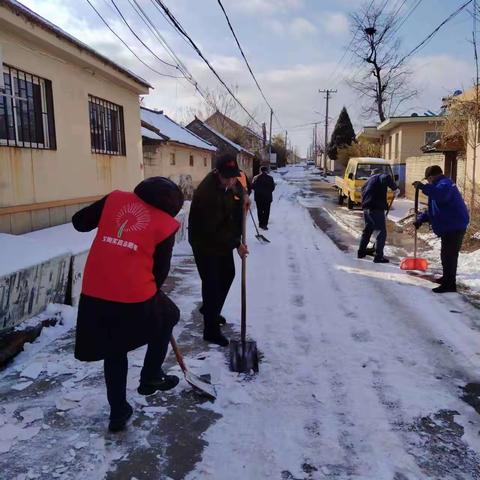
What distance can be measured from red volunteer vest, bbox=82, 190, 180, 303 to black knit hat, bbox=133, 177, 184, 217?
0.03m

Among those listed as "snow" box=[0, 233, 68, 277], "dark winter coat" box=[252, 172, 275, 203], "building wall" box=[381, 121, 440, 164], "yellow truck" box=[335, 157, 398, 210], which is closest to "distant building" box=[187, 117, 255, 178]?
"building wall" box=[381, 121, 440, 164]

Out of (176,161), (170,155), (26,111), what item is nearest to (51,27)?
(26,111)

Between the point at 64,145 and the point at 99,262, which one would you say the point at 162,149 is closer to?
the point at 64,145

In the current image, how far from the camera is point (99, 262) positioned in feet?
8.98

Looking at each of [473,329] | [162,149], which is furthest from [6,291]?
[162,149]

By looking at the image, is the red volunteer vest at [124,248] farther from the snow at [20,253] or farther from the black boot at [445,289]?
the black boot at [445,289]

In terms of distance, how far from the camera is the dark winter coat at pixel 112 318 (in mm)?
2764

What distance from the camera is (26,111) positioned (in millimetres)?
6688

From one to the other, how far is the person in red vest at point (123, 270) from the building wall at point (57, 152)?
3.79 metres

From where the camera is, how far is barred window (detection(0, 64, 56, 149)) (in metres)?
6.21

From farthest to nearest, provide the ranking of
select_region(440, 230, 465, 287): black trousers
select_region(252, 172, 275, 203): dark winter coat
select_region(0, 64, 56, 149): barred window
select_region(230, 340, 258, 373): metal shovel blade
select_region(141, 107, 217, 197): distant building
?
1. select_region(141, 107, 217, 197): distant building
2. select_region(252, 172, 275, 203): dark winter coat
3. select_region(440, 230, 465, 287): black trousers
4. select_region(0, 64, 56, 149): barred window
5. select_region(230, 340, 258, 373): metal shovel blade

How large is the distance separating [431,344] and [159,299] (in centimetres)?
283

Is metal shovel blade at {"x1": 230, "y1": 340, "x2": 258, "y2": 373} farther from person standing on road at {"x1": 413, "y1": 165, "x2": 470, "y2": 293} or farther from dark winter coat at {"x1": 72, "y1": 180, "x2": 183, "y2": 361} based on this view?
person standing on road at {"x1": 413, "y1": 165, "x2": 470, "y2": 293}

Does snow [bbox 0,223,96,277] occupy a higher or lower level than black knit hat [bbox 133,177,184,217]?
lower
